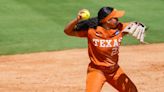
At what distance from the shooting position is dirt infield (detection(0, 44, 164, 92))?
11.4 m

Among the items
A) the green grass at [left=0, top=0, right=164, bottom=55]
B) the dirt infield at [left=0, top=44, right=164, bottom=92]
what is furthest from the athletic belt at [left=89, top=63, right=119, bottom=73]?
the green grass at [left=0, top=0, right=164, bottom=55]

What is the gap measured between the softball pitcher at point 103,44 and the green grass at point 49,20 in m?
6.42

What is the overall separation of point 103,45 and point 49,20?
955cm

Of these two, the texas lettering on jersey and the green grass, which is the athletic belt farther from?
the green grass

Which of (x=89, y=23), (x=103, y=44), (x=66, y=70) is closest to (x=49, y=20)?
(x=66, y=70)

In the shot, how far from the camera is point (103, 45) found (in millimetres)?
8195

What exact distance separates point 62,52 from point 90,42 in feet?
20.1

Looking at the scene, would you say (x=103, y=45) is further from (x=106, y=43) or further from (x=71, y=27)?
(x=71, y=27)

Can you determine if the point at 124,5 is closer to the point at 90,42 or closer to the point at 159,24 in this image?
the point at 159,24

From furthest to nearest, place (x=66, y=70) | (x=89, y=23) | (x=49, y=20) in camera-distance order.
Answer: (x=49, y=20) → (x=66, y=70) → (x=89, y=23)

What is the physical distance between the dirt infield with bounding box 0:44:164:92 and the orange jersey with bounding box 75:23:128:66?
3.00 m

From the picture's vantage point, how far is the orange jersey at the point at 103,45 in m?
8.20

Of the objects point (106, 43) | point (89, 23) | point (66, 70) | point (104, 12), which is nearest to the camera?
point (104, 12)

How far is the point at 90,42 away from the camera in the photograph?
8.30 metres
